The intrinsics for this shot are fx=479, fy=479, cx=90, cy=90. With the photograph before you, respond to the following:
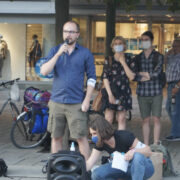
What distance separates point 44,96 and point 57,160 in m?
3.62

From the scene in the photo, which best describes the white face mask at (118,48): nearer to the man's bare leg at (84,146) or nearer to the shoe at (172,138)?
the man's bare leg at (84,146)

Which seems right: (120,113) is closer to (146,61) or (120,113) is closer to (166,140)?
(146,61)

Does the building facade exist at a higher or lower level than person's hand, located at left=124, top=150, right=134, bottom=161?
higher

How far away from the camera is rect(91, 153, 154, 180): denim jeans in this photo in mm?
4750

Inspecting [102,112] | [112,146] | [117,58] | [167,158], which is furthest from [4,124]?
[112,146]

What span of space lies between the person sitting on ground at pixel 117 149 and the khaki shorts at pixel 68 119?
621mm

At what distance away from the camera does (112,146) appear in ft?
16.1

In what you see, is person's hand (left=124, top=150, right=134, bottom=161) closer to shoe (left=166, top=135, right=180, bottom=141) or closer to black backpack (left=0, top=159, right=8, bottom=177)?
black backpack (left=0, top=159, right=8, bottom=177)

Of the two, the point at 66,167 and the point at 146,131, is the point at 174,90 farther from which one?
the point at 66,167

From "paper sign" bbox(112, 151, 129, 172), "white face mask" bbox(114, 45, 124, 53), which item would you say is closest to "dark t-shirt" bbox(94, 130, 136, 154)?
"paper sign" bbox(112, 151, 129, 172)

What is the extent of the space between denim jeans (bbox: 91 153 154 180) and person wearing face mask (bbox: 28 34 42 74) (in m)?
13.4

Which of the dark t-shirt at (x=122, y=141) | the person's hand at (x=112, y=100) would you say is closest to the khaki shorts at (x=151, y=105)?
the person's hand at (x=112, y=100)

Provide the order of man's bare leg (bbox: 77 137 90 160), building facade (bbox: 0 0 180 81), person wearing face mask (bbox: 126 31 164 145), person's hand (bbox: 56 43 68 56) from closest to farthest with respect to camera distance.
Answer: person's hand (bbox: 56 43 68 56), man's bare leg (bbox: 77 137 90 160), person wearing face mask (bbox: 126 31 164 145), building facade (bbox: 0 0 180 81)

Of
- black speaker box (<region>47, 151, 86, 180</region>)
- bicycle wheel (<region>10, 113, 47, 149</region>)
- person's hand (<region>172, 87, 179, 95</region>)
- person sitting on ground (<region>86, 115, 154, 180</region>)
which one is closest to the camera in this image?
black speaker box (<region>47, 151, 86, 180</region>)
